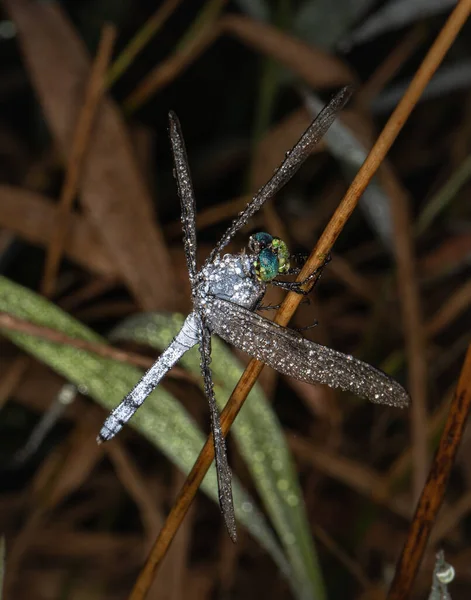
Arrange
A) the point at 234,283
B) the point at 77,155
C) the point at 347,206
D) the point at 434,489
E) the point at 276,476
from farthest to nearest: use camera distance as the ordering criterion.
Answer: the point at 77,155
the point at 276,476
the point at 234,283
the point at 434,489
the point at 347,206

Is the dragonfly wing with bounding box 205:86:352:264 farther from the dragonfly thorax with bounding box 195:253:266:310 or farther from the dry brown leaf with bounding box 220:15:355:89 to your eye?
the dry brown leaf with bounding box 220:15:355:89

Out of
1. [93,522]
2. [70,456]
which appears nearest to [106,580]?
[93,522]

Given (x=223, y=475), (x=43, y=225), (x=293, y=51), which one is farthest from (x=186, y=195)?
(x=293, y=51)

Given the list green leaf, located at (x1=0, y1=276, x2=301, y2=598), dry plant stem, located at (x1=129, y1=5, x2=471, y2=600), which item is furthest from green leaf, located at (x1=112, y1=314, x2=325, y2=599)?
dry plant stem, located at (x1=129, y1=5, x2=471, y2=600)

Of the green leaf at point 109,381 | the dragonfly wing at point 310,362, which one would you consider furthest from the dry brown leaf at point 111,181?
the dragonfly wing at point 310,362

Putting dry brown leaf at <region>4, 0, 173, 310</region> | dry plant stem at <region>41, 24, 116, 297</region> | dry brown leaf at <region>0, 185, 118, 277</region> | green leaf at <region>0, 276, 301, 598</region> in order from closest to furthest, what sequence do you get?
1. green leaf at <region>0, 276, 301, 598</region>
2. dry plant stem at <region>41, 24, 116, 297</region>
3. dry brown leaf at <region>4, 0, 173, 310</region>
4. dry brown leaf at <region>0, 185, 118, 277</region>

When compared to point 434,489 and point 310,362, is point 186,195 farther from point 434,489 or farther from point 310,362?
point 434,489
